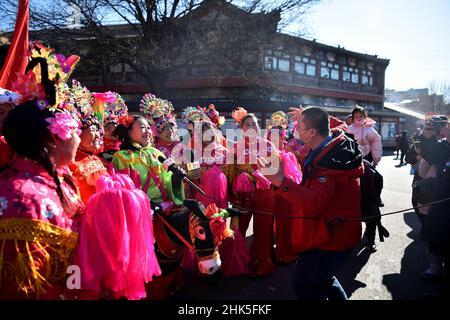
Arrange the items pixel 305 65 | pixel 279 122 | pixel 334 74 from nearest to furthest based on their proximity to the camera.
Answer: pixel 279 122 → pixel 305 65 → pixel 334 74

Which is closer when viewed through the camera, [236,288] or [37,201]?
[37,201]

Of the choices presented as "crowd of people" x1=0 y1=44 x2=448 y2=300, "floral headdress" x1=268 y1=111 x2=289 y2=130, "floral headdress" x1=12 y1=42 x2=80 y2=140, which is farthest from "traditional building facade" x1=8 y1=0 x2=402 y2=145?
"floral headdress" x1=12 y1=42 x2=80 y2=140

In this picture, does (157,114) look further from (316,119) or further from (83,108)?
(316,119)

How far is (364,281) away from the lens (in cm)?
419

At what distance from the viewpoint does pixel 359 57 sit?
114 ft

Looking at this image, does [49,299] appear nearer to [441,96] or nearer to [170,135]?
[170,135]

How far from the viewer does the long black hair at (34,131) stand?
1.67m

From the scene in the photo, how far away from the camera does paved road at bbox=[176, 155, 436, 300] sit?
12.7 feet

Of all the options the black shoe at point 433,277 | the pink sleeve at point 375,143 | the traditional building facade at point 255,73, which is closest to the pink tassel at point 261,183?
the black shoe at point 433,277

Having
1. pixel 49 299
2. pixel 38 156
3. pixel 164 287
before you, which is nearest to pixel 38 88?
pixel 38 156

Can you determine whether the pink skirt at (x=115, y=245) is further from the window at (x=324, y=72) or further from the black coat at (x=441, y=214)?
the window at (x=324, y=72)

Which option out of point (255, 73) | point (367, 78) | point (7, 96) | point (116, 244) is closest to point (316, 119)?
point (116, 244)

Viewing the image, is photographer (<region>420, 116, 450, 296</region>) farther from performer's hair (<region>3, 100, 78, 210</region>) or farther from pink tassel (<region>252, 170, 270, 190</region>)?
performer's hair (<region>3, 100, 78, 210</region>)

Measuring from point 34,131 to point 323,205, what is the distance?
77.1 inches
